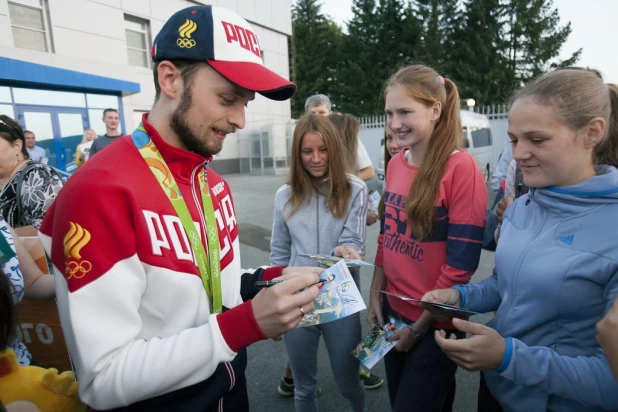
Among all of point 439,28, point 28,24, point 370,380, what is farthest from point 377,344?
point 439,28

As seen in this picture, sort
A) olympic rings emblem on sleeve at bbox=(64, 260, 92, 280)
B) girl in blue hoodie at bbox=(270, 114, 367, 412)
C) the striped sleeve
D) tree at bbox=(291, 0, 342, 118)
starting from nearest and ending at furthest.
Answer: olympic rings emblem on sleeve at bbox=(64, 260, 92, 280) → the striped sleeve → girl in blue hoodie at bbox=(270, 114, 367, 412) → tree at bbox=(291, 0, 342, 118)

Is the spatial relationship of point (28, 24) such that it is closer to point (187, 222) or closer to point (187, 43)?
point (187, 43)

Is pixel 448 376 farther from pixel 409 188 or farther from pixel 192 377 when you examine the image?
pixel 192 377

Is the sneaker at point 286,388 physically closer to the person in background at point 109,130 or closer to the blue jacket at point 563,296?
the blue jacket at point 563,296

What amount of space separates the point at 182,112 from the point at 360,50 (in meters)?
36.8

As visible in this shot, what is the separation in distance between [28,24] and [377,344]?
1369 cm

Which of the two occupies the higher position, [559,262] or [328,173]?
[328,173]

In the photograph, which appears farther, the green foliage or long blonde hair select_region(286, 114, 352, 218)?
the green foliage

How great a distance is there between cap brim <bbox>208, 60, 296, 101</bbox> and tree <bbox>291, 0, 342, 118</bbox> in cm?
3544

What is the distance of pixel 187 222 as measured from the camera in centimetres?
124

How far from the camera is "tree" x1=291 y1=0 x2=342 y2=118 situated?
119 ft

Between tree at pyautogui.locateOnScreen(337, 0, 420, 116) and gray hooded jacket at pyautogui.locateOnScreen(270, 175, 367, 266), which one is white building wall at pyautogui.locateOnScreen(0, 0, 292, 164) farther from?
tree at pyautogui.locateOnScreen(337, 0, 420, 116)

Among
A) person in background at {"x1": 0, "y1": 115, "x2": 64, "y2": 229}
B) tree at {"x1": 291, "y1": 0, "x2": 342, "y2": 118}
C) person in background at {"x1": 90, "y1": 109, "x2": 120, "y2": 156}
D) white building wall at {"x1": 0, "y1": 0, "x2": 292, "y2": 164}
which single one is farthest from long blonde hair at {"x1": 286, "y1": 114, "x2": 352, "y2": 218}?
tree at {"x1": 291, "y1": 0, "x2": 342, "y2": 118}

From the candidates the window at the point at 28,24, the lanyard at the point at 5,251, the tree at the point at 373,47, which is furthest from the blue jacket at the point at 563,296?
the tree at the point at 373,47
